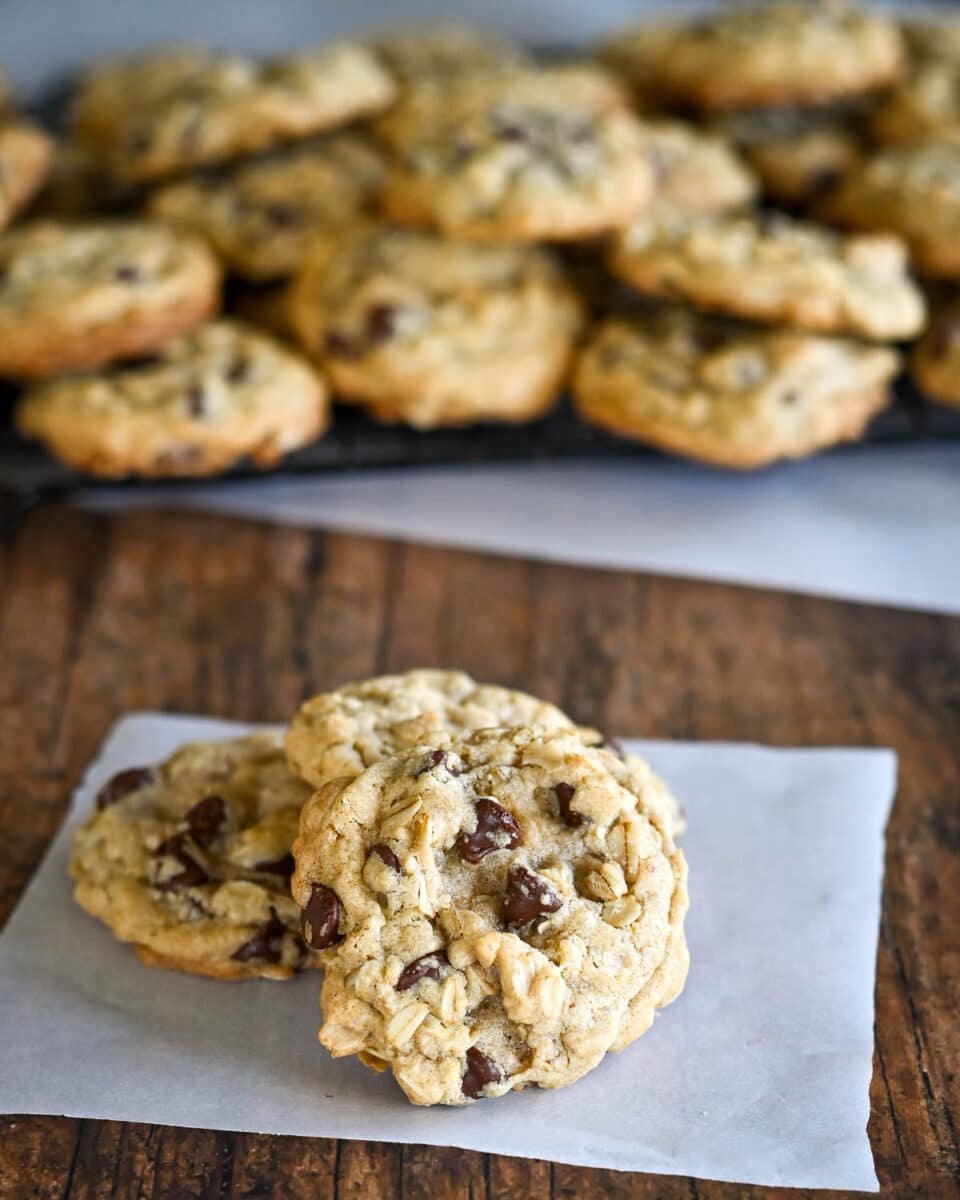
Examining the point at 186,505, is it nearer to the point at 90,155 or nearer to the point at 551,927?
the point at 90,155

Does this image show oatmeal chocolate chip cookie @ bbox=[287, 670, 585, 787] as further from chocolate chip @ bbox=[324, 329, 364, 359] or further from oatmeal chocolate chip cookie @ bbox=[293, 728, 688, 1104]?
chocolate chip @ bbox=[324, 329, 364, 359]

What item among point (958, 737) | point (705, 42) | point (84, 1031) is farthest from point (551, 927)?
point (705, 42)

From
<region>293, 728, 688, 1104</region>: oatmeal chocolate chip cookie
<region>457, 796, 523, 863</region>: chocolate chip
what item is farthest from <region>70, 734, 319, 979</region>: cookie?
<region>457, 796, 523, 863</region>: chocolate chip

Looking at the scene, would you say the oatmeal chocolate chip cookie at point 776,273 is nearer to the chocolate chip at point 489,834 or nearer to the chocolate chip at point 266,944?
the chocolate chip at point 489,834

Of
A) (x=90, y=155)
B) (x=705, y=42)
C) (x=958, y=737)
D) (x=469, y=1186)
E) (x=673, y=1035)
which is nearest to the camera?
(x=469, y=1186)

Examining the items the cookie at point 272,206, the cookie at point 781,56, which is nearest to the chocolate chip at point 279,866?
the cookie at point 272,206

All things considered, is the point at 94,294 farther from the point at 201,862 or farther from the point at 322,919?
the point at 322,919

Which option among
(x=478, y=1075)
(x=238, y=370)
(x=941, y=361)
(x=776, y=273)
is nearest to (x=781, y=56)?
(x=776, y=273)
